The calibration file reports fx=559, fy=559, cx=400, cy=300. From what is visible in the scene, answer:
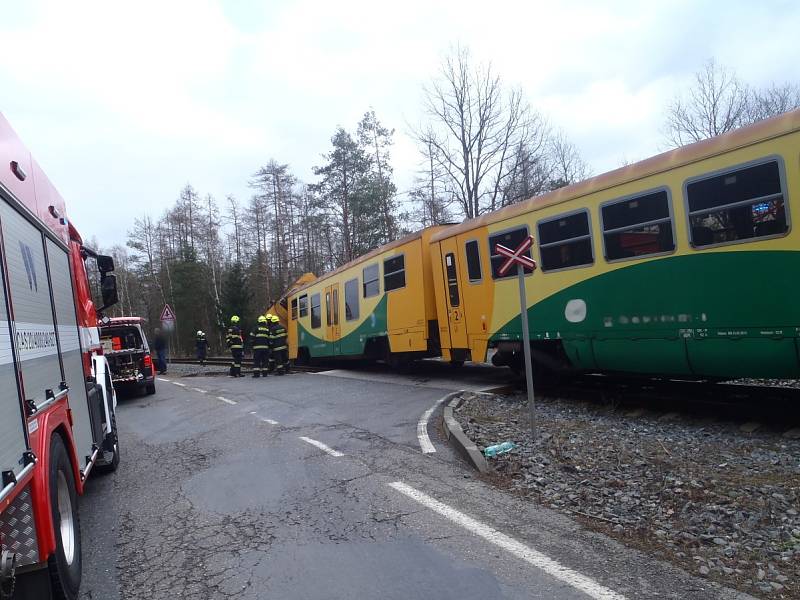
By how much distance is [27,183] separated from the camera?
3672mm

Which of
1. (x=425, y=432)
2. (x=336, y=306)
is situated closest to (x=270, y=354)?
(x=336, y=306)

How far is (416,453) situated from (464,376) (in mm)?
6923

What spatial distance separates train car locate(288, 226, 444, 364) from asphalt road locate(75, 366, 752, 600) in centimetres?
491

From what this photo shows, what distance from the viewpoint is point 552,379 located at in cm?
1021

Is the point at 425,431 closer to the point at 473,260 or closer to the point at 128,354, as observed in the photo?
the point at 473,260

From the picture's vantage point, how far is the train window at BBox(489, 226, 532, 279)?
9562 millimetres

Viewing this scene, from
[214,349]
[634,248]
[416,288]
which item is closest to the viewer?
[634,248]

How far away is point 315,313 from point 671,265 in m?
13.7

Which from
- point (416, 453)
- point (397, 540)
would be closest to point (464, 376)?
point (416, 453)

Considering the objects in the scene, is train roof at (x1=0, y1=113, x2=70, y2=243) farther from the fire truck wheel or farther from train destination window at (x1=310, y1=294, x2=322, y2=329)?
train destination window at (x1=310, y1=294, x2=322, y2=329)

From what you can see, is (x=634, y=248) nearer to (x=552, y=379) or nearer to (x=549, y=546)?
(x=552, y=379)

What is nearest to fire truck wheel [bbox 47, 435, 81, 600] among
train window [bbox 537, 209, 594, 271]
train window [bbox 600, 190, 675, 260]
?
train window [bbox 600, 190, 675, 260]

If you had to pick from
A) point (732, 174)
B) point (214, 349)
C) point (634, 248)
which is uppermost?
point (732, 174)

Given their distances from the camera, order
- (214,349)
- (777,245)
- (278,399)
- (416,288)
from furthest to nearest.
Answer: (214,349) < (416,288) < (278,399) < (777,245)
